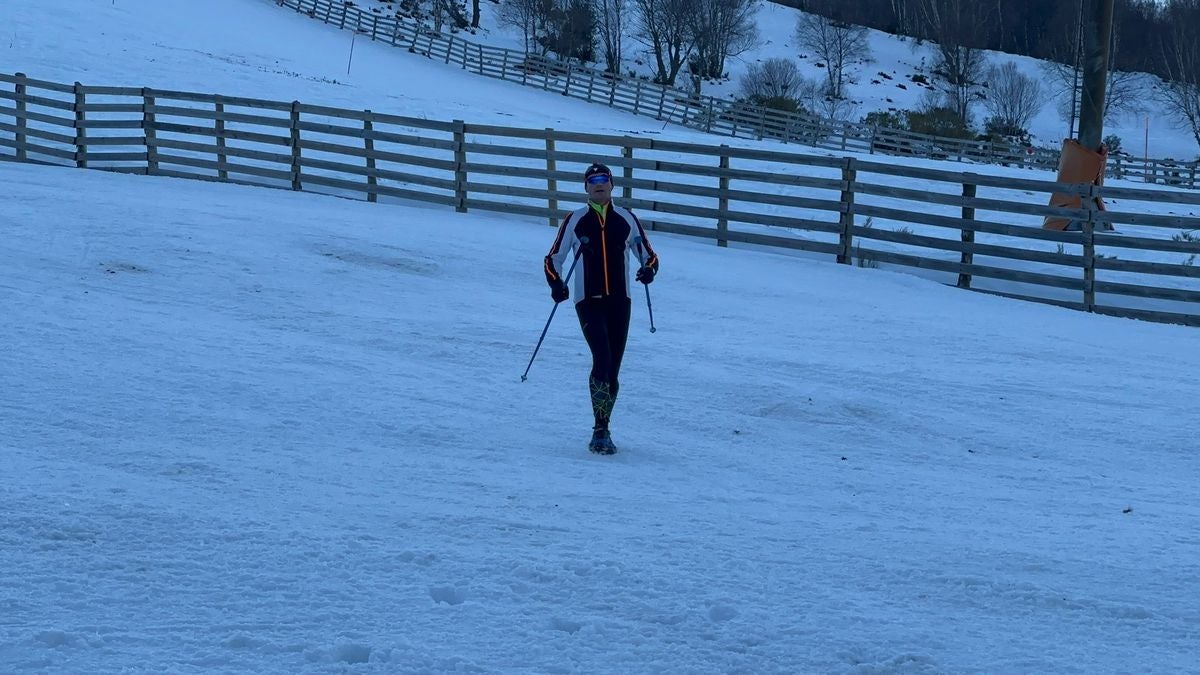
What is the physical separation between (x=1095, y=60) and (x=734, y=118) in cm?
2498

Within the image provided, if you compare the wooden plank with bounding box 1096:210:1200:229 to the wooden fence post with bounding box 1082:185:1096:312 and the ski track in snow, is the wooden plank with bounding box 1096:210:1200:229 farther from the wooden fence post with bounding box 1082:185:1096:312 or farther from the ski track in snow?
the ski track in snow

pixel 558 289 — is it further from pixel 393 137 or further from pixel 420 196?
pixel 393 137

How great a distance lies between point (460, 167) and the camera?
17078 millimetres

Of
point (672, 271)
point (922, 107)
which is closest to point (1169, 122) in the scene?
point (922, 107)

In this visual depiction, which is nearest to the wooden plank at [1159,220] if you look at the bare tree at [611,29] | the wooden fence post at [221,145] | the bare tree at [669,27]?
the wooden fence post at [221,145]

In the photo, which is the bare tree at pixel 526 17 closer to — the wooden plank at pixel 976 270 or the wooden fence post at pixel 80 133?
the wooden fence post at pixel 80 133

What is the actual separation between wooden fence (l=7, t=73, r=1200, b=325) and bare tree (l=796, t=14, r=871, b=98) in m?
35.0

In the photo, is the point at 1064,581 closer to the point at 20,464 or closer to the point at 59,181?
the point at 20,464

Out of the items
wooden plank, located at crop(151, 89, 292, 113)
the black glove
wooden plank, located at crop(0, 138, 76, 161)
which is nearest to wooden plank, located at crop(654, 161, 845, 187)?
wooden plank, located at crop(151, 89, 292, 113)

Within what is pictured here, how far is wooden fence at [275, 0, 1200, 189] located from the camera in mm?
39875

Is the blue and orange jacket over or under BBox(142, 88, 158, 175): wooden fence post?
under

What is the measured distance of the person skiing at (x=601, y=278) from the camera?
700 centimetres

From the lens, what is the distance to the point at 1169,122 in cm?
6003

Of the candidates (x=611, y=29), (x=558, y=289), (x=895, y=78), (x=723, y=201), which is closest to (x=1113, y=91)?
(x=895, y=78)
